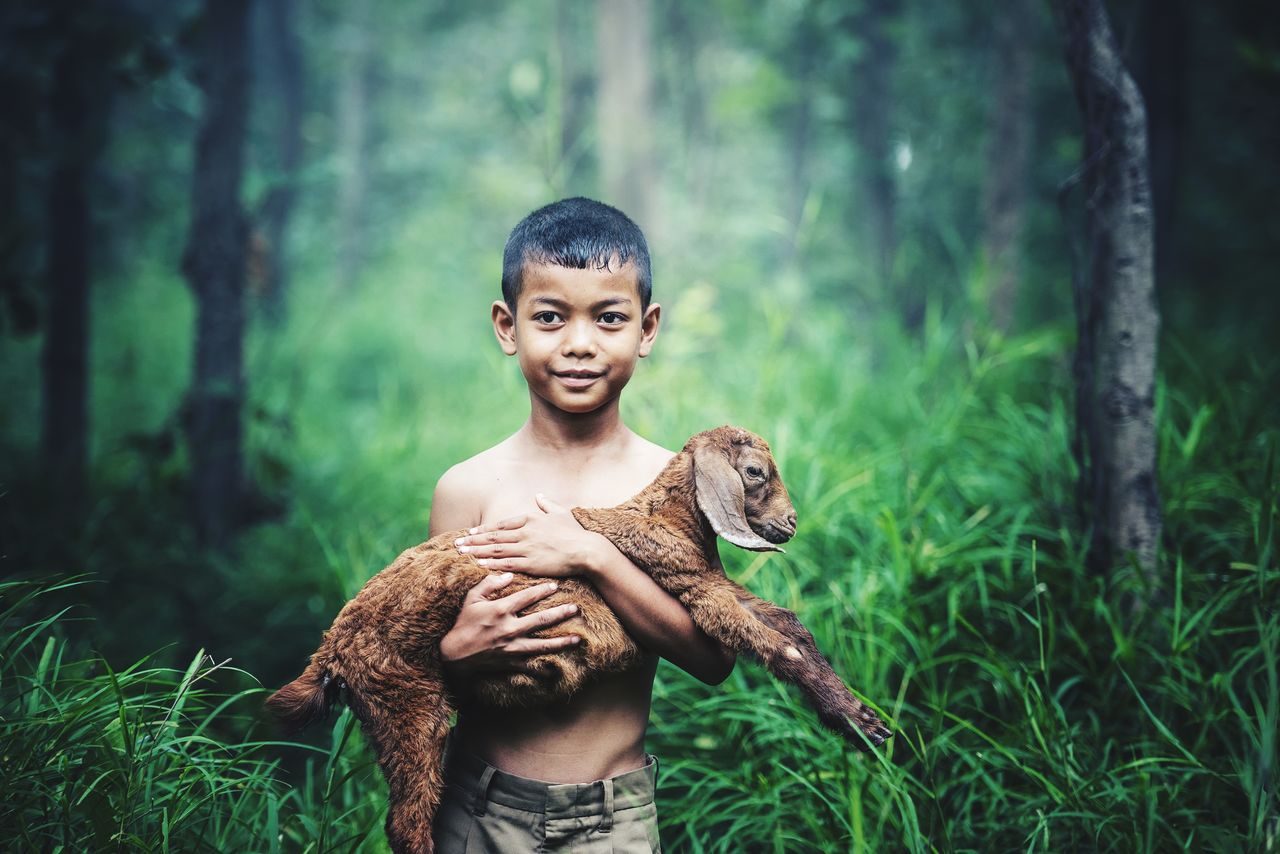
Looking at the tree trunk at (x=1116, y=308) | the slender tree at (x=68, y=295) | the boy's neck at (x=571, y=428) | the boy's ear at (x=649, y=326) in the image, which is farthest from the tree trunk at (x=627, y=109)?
the boy's neck at (x=571, y=428)

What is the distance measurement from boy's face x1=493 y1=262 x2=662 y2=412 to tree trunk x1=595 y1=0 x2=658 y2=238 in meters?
5.92

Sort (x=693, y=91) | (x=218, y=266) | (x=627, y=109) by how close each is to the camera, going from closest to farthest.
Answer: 1. (x=218, y=266)
2. (x=627, y=109)
3. (x=693, y=91)

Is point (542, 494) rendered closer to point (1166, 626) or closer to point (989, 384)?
point (1166, 626)

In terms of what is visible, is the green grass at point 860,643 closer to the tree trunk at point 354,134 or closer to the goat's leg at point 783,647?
the goat's leg at point 783,647

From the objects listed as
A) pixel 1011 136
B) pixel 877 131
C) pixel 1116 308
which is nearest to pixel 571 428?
pixel 1116 308

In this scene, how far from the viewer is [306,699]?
1.65 m

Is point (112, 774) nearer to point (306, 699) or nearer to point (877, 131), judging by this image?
point (306, 699)

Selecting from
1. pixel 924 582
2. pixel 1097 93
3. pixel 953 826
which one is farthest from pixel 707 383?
pixel 953 826

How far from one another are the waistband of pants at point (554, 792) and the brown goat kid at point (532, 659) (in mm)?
151

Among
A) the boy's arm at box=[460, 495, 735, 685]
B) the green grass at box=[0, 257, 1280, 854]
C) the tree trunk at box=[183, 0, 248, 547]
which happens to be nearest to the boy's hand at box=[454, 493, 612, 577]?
the boy's arm at box=[460, 495, 735, 685]

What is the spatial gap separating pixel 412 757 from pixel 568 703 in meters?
0.33

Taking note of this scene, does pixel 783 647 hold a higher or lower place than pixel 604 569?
lower

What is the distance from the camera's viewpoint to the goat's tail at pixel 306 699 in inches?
64.4

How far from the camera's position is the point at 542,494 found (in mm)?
1821
